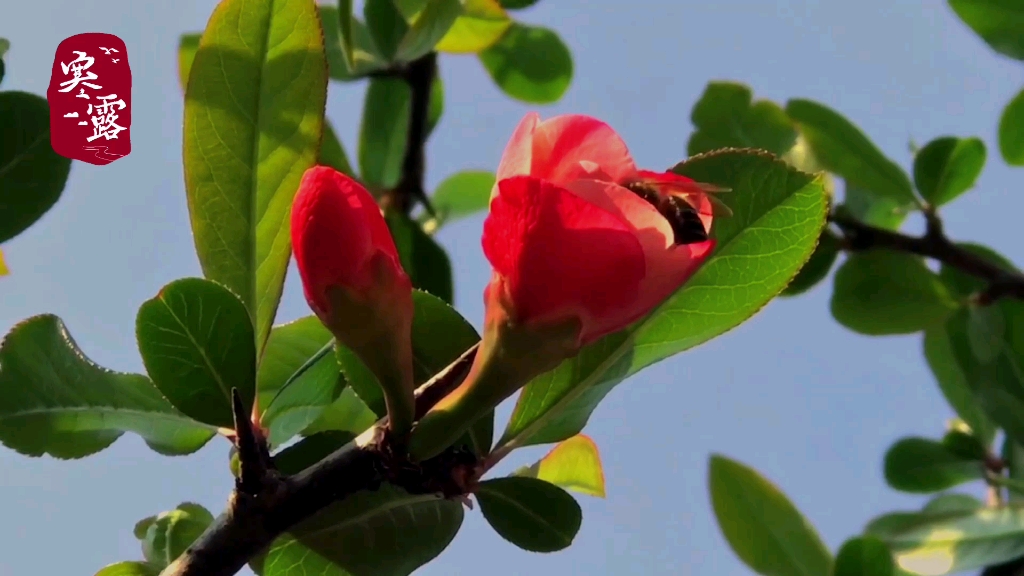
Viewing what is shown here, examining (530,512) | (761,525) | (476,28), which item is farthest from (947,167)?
(530,512)

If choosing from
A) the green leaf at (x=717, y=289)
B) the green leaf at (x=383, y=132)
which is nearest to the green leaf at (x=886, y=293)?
the green leaf at (x=383, y=132)

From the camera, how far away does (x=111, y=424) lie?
61 cm

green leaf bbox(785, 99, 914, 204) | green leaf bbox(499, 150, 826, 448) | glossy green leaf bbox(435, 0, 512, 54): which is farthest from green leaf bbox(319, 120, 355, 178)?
green leaf bbox(499, 150, 826, 448)

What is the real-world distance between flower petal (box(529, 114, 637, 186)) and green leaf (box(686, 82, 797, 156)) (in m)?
0.85

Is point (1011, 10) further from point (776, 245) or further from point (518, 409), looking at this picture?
point (518, 409)

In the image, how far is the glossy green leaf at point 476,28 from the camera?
119 cm

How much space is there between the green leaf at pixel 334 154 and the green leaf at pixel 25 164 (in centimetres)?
54

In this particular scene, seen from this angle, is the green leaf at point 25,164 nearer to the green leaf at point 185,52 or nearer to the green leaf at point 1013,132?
the green leaf at point 185,52

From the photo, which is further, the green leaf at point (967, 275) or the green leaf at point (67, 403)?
the green leaf at point (967, 275)

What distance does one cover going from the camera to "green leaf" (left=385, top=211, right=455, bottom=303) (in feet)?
3.75

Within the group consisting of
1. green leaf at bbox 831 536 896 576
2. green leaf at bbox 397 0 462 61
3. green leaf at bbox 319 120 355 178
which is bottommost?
green leaf at bbox 831 536 896 576

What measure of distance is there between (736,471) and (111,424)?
2.43ft

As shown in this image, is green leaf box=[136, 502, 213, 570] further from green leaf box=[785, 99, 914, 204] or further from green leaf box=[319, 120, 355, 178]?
green leaf box=[785, 99, 914, 204]

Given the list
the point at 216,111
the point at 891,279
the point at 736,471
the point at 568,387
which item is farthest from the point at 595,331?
the point at 891,279
